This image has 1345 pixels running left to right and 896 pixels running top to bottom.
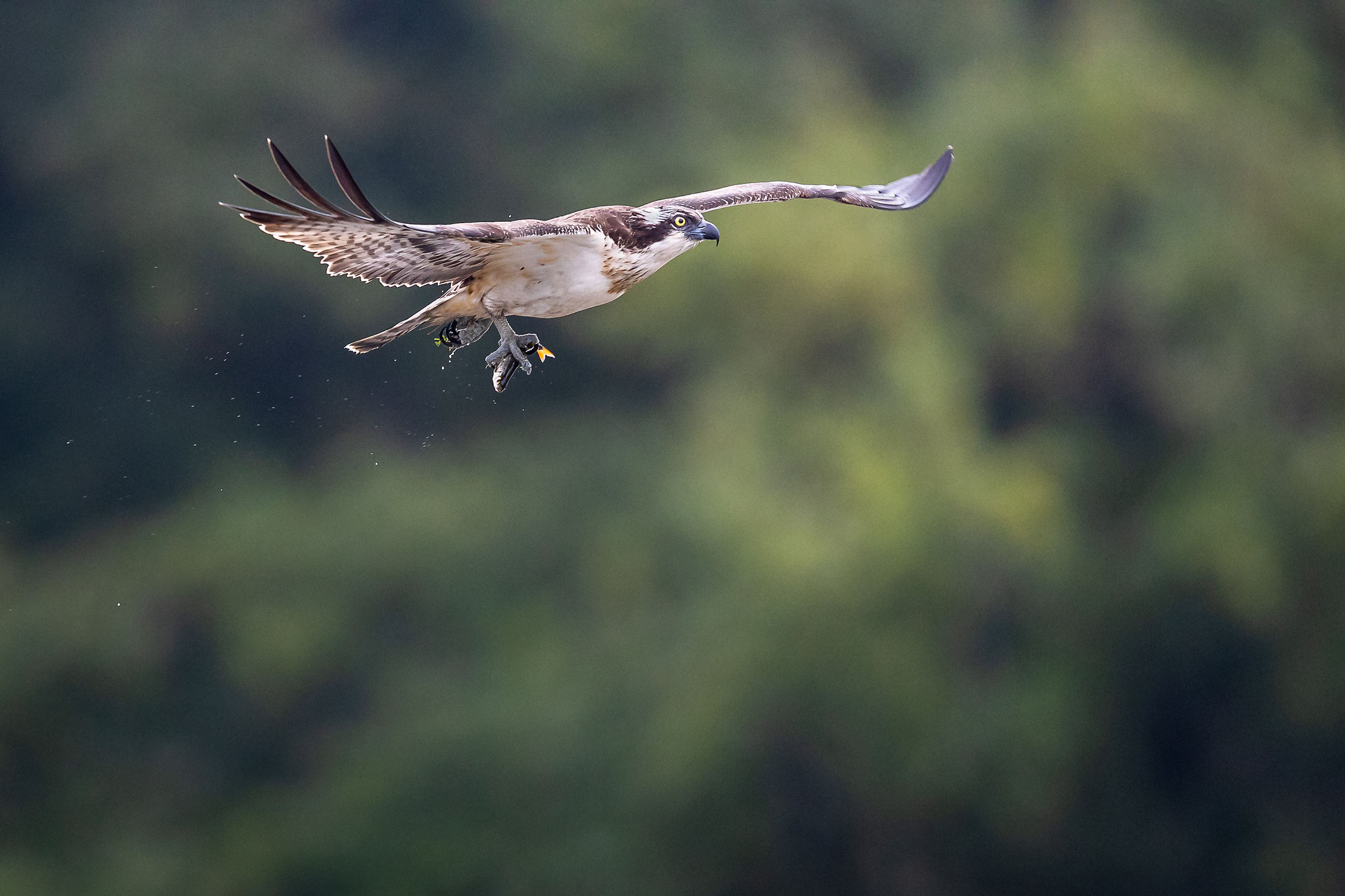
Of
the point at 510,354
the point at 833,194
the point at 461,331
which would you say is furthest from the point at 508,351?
the point at 833,194

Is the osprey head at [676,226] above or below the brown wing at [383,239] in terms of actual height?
above

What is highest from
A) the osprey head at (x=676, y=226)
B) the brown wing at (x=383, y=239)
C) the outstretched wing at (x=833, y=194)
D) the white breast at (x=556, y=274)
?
the outstretched wing at (x=833, y=194)

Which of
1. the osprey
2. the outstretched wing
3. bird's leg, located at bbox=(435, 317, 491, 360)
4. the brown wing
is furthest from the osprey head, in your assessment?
bird's leg, located at bbox=(435, 317, 491, 360)

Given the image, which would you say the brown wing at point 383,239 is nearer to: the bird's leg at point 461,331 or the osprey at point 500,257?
the osprey at point 500,257

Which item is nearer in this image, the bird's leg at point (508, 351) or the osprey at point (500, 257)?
the osprey at point (500, 257)

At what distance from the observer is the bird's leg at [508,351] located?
7242 millimetres

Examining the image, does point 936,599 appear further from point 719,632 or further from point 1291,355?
point 1291,355

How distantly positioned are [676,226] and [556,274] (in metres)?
0.76

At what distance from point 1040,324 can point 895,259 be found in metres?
2.81

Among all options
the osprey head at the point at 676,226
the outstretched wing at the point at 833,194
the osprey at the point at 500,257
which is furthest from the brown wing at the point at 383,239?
the outstretched wing at the point at 833,194

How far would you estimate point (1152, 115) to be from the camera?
76.8 ft

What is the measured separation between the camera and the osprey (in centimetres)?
627

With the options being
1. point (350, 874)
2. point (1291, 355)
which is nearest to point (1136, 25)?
point (1291, 355)

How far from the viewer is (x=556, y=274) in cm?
698
